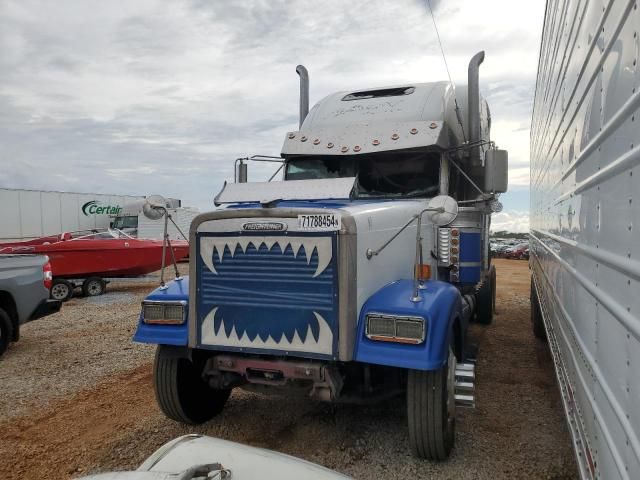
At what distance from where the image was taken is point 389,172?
17.7 ft

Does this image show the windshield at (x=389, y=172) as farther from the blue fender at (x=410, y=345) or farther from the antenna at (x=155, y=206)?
the antenna at (x=155, y=206)

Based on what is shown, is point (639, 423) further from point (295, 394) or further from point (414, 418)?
point (295, 394)

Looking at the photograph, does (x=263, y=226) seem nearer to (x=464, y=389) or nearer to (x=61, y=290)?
(x=464, y=389)

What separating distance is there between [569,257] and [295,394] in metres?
2.10

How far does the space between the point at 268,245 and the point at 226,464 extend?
70.1 inches

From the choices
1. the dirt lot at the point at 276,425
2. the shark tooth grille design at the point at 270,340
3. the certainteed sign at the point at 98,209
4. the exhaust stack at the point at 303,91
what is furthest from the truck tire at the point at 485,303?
the certainteed sign at the point at 98,209

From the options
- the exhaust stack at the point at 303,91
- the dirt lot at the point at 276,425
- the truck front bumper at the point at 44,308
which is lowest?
the dirt lot at the point at 276,425

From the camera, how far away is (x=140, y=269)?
13.2 m

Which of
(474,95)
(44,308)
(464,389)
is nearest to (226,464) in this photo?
(464,389)

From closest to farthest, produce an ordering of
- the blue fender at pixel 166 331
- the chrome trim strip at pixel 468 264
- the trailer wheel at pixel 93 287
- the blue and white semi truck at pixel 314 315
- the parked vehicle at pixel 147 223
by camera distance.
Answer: the blue and white semi truck at pixel 314 315, the blue fender at pixel 166 331, the chrome trim strip at pixel 468 264, the trailer wheel at pixel 93 287, the parked vehicle at pixel 147 223

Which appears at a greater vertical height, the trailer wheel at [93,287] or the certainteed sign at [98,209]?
the certainteed sign at [98,209]

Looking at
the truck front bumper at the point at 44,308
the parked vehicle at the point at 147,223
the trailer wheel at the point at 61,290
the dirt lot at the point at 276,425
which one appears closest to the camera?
the dirt lot at the point at 276,425

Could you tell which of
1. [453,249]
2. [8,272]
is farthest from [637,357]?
[8,272]

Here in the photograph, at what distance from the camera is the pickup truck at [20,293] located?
6809 mm
